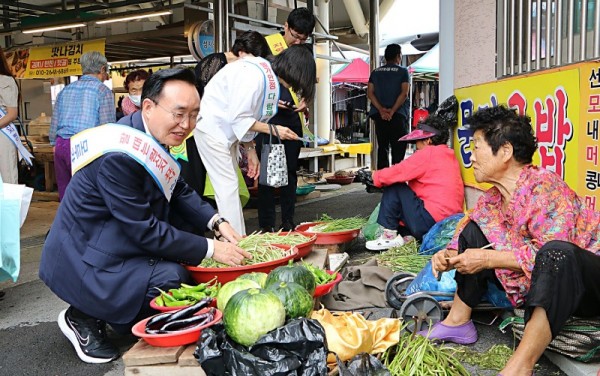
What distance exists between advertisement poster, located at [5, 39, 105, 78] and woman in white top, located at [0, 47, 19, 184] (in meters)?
6.42

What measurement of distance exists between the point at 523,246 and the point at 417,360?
2.75ft

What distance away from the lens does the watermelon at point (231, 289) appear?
9.41 ft

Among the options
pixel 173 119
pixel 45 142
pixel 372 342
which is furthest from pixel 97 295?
pixel 45 142

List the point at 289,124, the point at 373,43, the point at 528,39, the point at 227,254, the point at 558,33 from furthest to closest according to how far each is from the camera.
→ 1. the point at 373,43
2. the point at 289,124
3. the point at 528,39
4. the point at 558,33
5. the point at 227,254

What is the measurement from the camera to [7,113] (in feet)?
19.6

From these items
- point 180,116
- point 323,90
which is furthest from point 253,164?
point 323,90

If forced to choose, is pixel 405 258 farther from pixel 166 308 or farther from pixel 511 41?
pixel 166 308

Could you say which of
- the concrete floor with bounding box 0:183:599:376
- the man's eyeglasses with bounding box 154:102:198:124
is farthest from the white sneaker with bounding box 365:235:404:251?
the man's eyeglasses with bounding box 154:102:198:124

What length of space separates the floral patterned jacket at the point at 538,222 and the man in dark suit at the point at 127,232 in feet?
5.18

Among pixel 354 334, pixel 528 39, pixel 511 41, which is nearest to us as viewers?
pixel 354 334

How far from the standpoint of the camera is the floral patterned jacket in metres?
2.90

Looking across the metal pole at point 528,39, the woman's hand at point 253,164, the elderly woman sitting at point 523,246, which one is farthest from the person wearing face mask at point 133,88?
the elderly woman sitting at point 523,246

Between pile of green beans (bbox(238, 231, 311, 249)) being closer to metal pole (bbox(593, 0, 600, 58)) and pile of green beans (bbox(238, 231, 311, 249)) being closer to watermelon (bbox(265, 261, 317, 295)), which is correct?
watermelon (bbox(265, 261, 317, 295))

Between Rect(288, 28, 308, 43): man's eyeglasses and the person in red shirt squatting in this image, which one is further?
Rect(288, 28, 308, 43): man's eyeglasses
